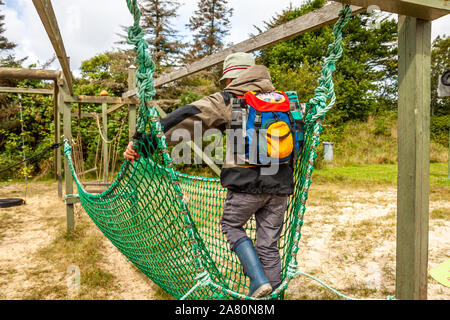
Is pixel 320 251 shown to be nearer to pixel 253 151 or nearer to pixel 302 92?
pixel 253 151

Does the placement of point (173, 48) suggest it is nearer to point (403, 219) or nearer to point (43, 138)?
point (43, 138)

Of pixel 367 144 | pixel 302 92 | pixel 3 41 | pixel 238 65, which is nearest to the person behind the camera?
pixel 238 65

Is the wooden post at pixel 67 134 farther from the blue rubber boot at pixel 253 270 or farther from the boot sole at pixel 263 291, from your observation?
the boot sole at pixel 263 291

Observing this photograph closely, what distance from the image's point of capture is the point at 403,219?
4.02ft

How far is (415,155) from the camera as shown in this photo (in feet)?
3.90

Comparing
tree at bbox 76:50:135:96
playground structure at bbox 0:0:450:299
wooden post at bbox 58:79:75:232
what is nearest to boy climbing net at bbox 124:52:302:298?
playground structure at bbox 0:0:450:299

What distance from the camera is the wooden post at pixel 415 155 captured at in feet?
3.88

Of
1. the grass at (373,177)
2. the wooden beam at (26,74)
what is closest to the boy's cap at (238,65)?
the wooden beam at (26,74)

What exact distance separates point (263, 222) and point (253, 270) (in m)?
0.26

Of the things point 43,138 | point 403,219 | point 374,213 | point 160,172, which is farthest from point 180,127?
point 43,138

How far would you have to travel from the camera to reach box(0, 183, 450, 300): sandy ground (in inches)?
90.1

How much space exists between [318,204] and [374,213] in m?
0.77

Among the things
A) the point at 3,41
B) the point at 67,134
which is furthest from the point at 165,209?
the point at 3,41

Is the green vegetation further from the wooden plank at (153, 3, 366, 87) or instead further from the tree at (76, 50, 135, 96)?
the wooden plank at (153, 3, 366, 87)
